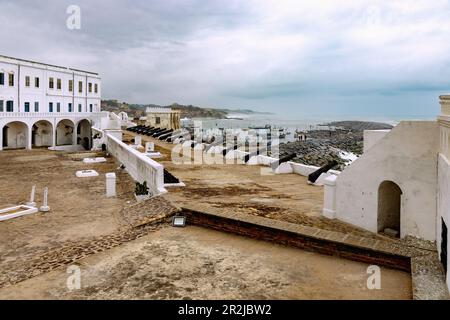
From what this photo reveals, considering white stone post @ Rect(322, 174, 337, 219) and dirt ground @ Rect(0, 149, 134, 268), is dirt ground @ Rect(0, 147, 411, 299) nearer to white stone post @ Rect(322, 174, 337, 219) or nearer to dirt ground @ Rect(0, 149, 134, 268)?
dirt ground @ Rect(0, 149, 134, 268)

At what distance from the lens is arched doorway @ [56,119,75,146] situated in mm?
44656

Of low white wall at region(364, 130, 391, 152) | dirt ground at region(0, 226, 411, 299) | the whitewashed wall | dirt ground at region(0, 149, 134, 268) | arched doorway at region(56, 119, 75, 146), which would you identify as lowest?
dirt ground at region(0, 226, 411, 299)

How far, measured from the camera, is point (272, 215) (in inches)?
377

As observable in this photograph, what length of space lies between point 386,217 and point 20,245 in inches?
318

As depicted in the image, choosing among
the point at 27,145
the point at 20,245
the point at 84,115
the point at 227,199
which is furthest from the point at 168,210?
the point at 84,115

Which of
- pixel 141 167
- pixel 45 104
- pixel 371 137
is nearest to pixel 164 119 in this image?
pixel 45 104

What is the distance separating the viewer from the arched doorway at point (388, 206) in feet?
27.6

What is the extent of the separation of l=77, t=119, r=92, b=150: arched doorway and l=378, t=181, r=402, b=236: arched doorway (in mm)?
42937

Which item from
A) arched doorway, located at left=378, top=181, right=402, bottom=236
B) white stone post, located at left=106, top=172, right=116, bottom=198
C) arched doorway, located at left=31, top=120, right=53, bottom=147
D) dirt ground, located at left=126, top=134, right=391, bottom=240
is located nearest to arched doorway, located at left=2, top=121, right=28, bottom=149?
arched doorway, located at left=31, top=120, right=53, bottom=147

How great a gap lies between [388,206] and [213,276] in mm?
4562

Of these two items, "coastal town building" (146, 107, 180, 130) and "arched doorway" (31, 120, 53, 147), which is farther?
"coastal town building" (146, 107, 180, 130)

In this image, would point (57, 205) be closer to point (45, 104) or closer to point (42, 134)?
point (42, 134)

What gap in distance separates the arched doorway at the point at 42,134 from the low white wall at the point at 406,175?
39.3m

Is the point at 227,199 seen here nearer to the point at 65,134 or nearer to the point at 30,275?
the point at 30,275
